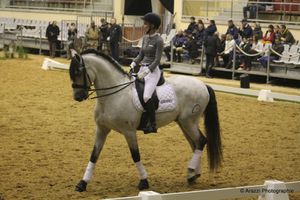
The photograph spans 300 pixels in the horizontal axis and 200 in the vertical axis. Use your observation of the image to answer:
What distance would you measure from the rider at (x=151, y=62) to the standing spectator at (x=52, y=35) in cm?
2415

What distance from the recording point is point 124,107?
867cm

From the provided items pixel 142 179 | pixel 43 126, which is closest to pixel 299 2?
pixel 43 126

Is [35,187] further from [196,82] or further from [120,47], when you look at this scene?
[120,47]

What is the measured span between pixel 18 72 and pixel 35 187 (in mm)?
16454

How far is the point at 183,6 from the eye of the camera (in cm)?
3127

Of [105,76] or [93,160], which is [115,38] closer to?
[105,76]

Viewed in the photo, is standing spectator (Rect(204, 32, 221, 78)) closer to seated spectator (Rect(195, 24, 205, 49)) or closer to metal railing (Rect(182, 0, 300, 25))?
seated spectator (Rect(195, 24, 205, 49))

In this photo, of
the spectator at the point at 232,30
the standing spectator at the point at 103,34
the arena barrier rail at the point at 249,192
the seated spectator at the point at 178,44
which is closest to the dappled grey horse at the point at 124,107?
the arena barrier rail at the point at 249,192

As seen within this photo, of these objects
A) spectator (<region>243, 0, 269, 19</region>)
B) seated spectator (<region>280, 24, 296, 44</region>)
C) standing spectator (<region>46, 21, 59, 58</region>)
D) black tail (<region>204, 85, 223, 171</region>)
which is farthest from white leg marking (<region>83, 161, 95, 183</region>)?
standing spectator (<region>46, 21, 59, 58</region>)

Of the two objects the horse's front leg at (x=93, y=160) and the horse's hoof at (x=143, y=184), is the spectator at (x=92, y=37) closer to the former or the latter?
the horse's front leg at (x=93, y=160)

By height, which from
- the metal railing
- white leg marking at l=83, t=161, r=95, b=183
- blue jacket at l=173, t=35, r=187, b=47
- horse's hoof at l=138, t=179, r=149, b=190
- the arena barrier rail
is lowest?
horse's hoof at l=138, t=179, r=149, b=190

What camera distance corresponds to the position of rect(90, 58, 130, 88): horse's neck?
8789mm

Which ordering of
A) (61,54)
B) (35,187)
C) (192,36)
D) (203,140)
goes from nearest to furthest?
(35,187), (203,140), (192,36), (61,54)

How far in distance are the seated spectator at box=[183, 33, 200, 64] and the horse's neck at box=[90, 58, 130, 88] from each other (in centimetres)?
1697
